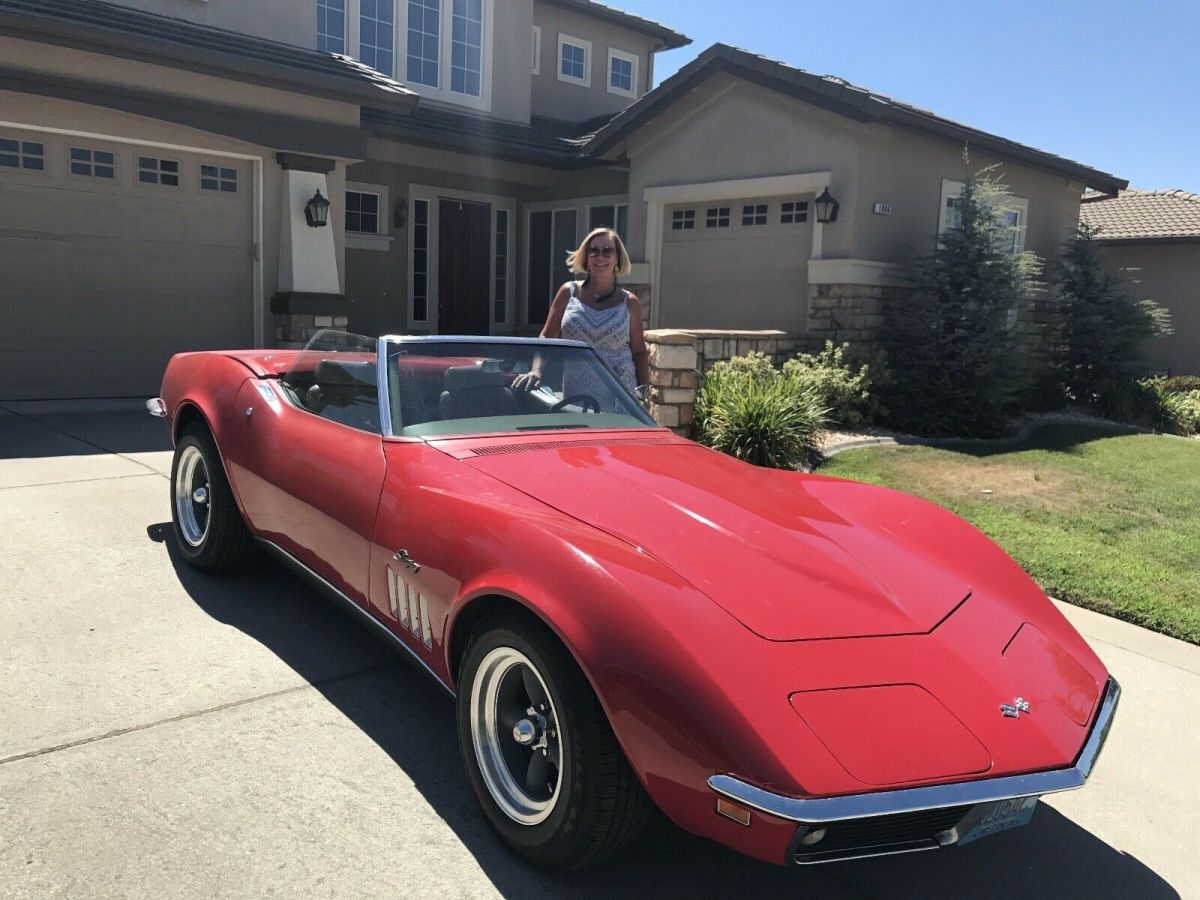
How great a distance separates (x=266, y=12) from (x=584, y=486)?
1043cm

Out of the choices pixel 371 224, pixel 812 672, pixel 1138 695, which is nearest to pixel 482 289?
pixel 371 224

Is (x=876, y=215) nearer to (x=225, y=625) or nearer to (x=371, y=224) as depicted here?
(x=371, y=224)

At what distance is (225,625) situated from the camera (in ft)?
12.6

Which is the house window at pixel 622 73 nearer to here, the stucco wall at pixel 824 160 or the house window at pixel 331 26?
the stucco wall at pixel 824 160

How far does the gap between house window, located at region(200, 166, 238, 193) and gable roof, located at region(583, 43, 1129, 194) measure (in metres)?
4.97

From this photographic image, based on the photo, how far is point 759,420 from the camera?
24.2 feet

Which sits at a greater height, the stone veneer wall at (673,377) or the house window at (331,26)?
the house window at (331,26)

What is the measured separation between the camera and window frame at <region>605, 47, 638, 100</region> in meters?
17.5

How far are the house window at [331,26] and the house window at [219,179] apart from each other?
13.2 ft

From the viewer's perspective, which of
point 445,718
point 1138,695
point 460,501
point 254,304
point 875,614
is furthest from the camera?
point 254,304

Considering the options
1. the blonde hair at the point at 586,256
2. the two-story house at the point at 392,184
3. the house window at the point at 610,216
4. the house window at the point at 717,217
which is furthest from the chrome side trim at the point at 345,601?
the house window at the point at 610,216

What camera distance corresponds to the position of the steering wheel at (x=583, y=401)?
3.69 metres

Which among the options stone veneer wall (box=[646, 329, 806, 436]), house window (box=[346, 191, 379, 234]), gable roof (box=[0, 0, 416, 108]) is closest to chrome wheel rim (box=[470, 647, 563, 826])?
stone veneer wall (box=[646, 329, 806, 436])

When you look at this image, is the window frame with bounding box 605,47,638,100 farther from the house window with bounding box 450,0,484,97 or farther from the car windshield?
the car windshield
